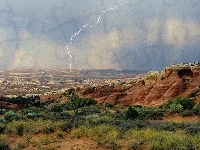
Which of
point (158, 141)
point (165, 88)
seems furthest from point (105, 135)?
point (165, 88)

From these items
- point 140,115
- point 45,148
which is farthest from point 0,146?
point 140,115

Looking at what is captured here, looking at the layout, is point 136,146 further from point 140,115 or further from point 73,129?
point 140,115

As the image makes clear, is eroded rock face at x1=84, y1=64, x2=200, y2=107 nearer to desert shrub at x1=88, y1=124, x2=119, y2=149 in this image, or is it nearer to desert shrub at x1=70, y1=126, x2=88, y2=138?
desert shrub at x1=70, y1=126, x2=88, y2=138

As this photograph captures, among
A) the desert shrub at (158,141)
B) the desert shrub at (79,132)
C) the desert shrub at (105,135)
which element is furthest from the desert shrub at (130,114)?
the desert shrub at (158,141)

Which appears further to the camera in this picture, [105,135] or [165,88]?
[165,88]

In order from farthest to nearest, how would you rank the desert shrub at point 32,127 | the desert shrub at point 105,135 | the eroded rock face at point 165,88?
the eroded rock face at point 165,88
the desert shrub at point 32,127
the desert shrub at point 105,135

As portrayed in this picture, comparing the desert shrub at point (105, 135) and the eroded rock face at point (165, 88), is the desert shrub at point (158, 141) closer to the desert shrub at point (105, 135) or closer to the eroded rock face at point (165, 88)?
the desert shrub at point (105, 135)

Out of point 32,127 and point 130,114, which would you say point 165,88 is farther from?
point 32,127

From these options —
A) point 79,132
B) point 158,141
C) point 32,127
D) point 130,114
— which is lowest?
point 130,114
